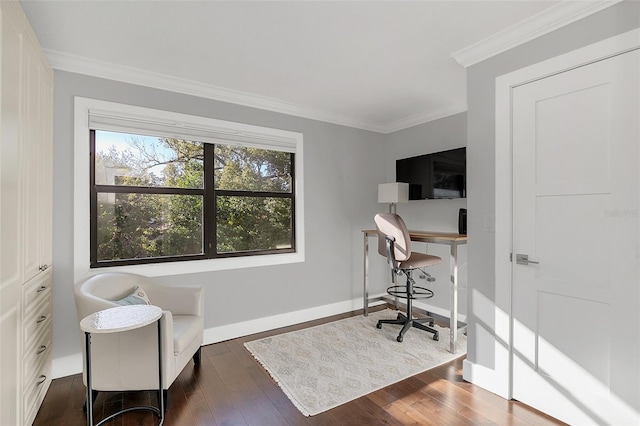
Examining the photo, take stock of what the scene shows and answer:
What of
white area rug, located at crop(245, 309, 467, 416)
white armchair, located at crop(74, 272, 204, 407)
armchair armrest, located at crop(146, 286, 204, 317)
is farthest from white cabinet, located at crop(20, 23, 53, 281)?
white area rug, located at crop(245, 309, 467, 416)

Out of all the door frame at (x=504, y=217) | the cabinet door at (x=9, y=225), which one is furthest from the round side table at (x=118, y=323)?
the door frame at (x=504, y=217)

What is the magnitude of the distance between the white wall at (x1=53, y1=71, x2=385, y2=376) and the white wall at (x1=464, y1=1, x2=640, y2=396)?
1.83 m

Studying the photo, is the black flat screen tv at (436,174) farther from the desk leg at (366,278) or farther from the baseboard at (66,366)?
the baseboard at (66,366)

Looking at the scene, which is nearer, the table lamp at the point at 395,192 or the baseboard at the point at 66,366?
the baseboard at the point at 66,366

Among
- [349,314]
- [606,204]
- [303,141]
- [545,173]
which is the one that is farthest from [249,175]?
[606,204]

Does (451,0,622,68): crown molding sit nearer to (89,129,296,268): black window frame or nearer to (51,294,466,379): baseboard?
(89,129,296,268): black window frame

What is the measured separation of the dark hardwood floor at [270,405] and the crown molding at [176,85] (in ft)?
7.95

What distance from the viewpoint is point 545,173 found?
6.72 feet

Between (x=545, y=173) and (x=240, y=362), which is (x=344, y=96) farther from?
(x=240, y=362)

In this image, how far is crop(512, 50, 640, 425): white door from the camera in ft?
5.68

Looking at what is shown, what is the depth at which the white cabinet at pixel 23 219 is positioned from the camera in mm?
1562

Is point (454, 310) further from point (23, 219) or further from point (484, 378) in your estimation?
point (23, 219)

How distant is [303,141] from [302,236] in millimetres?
1094

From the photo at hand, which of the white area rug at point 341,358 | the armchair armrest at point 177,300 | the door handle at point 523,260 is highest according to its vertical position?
the door handle at point 523,260
